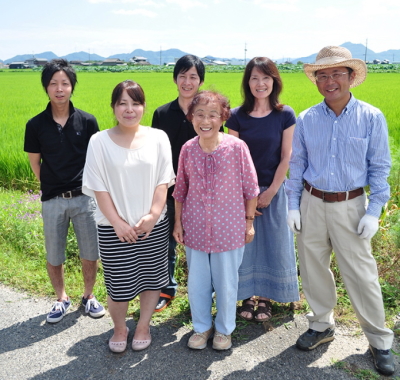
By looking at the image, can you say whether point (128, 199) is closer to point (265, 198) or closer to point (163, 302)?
point (265, 198)

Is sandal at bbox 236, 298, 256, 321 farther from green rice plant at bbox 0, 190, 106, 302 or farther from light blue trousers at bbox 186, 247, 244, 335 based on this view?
green rice plant at bbox 0, 190, 106, 302

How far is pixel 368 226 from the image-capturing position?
2.34 m

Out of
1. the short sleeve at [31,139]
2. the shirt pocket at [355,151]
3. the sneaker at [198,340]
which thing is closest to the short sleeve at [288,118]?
the shirt pocket at [355,151]

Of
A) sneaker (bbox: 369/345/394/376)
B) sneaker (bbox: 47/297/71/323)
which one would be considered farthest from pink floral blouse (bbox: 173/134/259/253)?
sneaker (bbox: 47/297/71/323)

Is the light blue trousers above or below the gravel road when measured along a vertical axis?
above

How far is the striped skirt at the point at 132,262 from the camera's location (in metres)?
2.62

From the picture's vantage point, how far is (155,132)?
2.72 meters

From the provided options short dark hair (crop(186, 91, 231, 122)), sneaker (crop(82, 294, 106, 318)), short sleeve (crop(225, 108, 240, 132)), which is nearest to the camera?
short dark hair (crop(186, 91, 231, 122))

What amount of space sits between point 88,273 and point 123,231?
2.96 feet

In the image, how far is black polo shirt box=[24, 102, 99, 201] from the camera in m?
2.93

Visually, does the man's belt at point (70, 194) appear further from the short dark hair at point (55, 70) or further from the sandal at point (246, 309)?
the sandal at point (246, 309)

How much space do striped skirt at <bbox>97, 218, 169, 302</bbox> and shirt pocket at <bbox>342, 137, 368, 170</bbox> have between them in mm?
1234

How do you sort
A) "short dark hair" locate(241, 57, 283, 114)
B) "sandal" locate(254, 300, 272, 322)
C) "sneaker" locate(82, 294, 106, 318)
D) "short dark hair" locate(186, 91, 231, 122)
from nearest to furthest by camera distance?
"short dark hair" locate(186, 91, 231, 122), "short dark hair" locate(241, 57, 283, 114), "sandal" locate(254, 300, 272, 322), "sneaker" locate(82, 294, 106, 318)

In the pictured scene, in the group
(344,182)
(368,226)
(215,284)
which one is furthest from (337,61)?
(215,284)
